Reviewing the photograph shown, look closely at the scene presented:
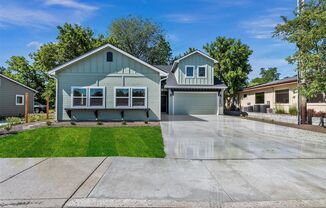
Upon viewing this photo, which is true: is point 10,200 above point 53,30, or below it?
below

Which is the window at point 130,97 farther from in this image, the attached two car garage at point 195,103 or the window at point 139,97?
the attached two car garage at point 195,103

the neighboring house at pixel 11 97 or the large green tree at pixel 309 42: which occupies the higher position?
the large green tree at pixel 309 42

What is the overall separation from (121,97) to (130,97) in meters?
0.61

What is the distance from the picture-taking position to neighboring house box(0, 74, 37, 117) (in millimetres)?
22625

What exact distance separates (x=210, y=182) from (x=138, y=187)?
1.51 meters

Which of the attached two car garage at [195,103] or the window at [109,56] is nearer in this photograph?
the window at [109,56]

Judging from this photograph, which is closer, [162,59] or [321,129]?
[321,129]

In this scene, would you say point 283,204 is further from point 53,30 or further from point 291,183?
point 53,30

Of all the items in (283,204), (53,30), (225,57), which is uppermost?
(53,30)

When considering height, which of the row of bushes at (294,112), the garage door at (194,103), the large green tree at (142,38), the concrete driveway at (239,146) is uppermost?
the large green tree at (142,38)

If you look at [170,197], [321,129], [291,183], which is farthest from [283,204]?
[321,129]

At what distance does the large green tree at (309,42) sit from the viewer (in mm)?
12367

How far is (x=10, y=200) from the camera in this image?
4219 mm

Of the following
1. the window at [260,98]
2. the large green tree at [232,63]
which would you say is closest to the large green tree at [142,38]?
the large green tree at [232,63]
